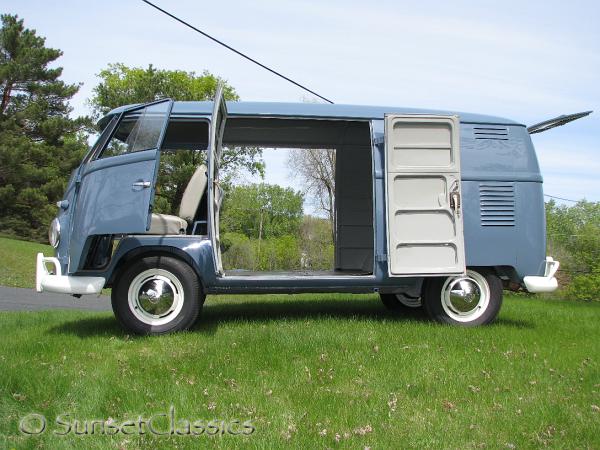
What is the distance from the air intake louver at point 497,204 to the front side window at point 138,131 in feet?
12.1

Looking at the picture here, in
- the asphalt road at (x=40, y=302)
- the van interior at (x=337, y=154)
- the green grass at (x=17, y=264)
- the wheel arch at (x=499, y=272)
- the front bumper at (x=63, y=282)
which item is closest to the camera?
the front bumper at (x=63, y=282)

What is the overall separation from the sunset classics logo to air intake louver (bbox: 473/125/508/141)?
15.3 ft

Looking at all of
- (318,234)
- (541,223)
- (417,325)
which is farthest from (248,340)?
(318,234)

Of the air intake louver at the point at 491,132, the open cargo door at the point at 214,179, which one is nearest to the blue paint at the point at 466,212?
the air intake louver at the point at 491,132

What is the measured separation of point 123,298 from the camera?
615cm

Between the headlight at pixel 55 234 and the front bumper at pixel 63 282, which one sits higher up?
the headlight at pixel 55 234

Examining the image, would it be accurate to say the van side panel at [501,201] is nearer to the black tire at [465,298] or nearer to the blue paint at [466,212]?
the blue paint at [466,212]

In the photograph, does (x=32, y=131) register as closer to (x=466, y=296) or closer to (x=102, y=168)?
(x=102, y=168)

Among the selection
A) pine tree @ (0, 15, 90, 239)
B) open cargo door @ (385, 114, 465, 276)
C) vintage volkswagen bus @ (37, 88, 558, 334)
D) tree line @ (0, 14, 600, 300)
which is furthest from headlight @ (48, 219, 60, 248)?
pine tree @ (0, 15, 90, 239)

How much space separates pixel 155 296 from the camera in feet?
20.3

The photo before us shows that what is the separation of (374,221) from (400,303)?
227 centimetres

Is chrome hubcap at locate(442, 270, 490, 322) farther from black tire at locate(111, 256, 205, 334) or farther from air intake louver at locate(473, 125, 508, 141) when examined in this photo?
black tire at locate(111, 256, 205, 334)

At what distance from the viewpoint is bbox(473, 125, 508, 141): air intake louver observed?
695cm

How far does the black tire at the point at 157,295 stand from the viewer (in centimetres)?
617
